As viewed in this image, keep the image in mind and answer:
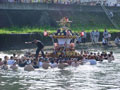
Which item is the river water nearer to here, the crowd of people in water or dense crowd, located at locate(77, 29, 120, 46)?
the crowd of people in water

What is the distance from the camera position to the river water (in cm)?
2458

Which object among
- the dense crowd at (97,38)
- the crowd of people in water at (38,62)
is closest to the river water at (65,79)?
the crowd of people in water at (38,62)

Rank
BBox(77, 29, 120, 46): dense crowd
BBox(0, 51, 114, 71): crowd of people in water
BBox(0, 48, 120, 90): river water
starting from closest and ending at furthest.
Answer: BBox(0, 48, 120, 90): river water → BBox(0, 51, 114, 71): crowd of people in water → BBox(77, 29, 120, 46): dense crowd

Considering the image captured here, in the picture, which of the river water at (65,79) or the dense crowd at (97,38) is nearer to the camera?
the river water at (65,79)

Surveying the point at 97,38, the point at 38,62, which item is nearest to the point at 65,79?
the point at 38,62

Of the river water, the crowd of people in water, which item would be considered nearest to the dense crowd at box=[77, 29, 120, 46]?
the crowd of people in water

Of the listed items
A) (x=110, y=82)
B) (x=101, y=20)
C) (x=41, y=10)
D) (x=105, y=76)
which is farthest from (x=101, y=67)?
(x=101, y=20)

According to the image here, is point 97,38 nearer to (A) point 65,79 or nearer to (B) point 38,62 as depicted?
(B) point 38,62

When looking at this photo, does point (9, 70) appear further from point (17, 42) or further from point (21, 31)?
point (21, 31)

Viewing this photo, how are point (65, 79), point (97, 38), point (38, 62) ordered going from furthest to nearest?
point (97, 38)
point (38, 62)
point (65, 79)

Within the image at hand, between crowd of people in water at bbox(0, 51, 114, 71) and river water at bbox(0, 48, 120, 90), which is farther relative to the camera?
crowd of people in water at bbox(0, 51, 114, 71)

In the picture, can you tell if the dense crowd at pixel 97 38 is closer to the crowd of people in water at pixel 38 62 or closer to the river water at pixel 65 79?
Result: the crowd of people in water at pixel 38 62

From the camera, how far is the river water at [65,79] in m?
24.6

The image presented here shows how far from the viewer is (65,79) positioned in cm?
2734
